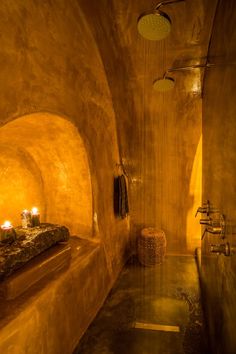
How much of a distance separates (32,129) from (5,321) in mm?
1856

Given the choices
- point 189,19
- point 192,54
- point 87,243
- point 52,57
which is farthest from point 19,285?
point 192,54

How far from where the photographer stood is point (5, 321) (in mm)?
1732

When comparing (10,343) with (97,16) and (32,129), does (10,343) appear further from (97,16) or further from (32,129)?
(97,16)

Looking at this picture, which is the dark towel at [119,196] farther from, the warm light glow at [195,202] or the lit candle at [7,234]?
the lit candle at [7,234]

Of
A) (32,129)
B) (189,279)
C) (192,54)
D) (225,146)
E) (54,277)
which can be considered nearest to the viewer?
(225,146)

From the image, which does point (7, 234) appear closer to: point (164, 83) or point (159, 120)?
point (164, 83)

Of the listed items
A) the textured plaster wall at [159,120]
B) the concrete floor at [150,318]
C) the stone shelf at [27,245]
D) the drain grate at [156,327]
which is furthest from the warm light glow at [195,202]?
the stone shelf at [27,245]

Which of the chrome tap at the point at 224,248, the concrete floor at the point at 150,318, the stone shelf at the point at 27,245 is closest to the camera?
the chrome tap at the point at 224,248

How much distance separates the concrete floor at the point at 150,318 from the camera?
2.68 meters

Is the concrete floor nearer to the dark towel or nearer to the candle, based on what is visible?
the dark towel

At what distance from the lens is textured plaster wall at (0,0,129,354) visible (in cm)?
193

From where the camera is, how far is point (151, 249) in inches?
193

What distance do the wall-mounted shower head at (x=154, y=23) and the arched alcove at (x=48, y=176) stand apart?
4.09 feet

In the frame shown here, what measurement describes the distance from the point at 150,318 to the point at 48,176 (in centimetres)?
237
